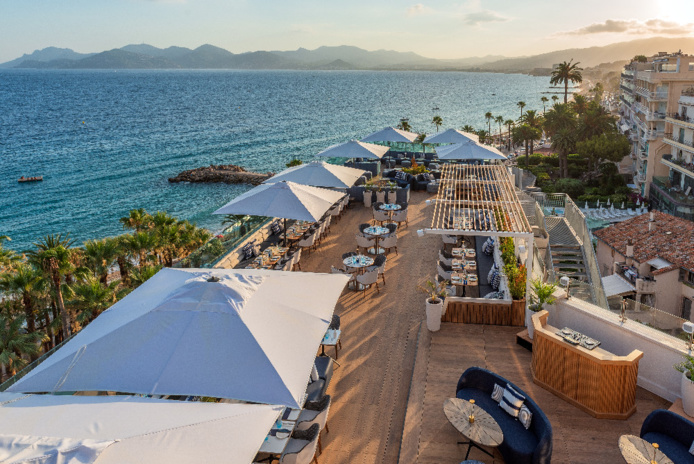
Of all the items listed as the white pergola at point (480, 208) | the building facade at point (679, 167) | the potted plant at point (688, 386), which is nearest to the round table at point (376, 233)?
the white pergola at point (480, 208)

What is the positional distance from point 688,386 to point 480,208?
20.8ft

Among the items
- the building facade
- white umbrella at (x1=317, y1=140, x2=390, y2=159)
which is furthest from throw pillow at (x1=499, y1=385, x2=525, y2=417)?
the building facade

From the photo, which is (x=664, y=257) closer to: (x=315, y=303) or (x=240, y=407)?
(x=315, y=303)

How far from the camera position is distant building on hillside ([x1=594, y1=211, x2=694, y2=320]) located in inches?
1103

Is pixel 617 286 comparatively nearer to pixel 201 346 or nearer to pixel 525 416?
pixel 525 416

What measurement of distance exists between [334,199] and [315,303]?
25.5 ft

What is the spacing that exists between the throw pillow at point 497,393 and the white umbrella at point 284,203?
295 inches

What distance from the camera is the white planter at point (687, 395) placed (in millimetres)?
7496

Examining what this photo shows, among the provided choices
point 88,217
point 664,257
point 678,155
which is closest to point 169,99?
point 88,217

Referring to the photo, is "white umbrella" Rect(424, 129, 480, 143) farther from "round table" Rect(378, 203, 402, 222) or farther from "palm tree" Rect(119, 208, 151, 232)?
"palm tree" Rect(119, 208, 151, 232)

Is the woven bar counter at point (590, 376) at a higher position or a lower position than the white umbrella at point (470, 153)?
lower

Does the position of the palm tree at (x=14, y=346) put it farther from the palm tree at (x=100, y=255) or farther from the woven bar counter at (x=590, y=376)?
the woven bar counter at (x=590, y=376)

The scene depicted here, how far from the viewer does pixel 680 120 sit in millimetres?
47500

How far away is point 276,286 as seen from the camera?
27.6 ft
